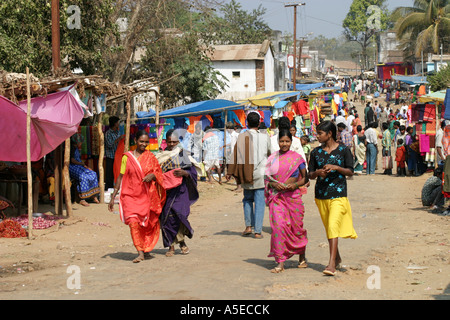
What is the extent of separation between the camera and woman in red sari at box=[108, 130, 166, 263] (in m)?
7.91

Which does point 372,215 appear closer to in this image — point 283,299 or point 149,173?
point 149,173

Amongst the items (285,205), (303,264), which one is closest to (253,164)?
(285,205)

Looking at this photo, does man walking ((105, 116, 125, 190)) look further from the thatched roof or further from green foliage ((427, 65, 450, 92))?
green foliage ((427, 65, 450, 92))

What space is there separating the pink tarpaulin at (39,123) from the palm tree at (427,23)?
3509 cm

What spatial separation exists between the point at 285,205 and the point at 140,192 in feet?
6.00

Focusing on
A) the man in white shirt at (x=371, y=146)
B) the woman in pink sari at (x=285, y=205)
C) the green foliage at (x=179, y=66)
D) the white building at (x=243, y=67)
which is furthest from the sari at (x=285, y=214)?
the white building at (x=243, y=67)

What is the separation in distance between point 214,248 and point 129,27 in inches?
583

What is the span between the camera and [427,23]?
44.0 meters

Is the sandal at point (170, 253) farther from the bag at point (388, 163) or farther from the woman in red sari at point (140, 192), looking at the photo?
the bag at point (388, 163)

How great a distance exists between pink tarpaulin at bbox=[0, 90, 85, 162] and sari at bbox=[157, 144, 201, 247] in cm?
296

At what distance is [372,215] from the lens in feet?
40.1

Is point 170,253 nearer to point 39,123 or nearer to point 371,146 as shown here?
point 39,123

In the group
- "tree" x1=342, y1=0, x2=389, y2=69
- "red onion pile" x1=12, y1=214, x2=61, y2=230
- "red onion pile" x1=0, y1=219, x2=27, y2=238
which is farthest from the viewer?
"tree" x1=342, y1=0, x2=389, y2=69

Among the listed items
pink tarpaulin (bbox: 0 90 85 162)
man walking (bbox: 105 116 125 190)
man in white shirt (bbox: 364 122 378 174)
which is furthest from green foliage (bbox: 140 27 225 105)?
pink tarpaulin (bbox: 0 90 85 162)
